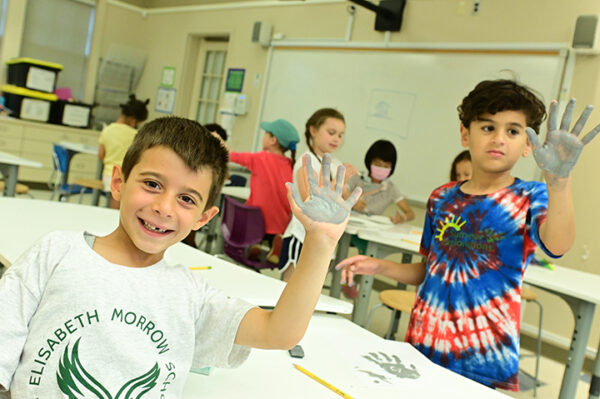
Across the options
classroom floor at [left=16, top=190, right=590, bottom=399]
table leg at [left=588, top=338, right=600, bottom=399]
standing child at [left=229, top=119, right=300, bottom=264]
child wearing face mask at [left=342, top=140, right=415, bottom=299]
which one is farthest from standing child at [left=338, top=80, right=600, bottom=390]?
child wearing face mask at [left=342, top=140, right=415, bottom=299]

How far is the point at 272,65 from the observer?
600cm

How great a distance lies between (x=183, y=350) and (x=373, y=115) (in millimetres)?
4411

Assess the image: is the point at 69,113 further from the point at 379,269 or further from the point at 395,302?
the point at 379,269

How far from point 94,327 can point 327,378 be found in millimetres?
454

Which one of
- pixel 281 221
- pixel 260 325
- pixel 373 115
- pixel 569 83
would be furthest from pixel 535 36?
pixel 260 325

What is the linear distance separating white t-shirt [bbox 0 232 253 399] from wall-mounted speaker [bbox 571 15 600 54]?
147 inches

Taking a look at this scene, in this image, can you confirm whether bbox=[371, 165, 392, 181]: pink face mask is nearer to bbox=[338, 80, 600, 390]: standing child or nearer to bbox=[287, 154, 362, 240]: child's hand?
bbox=[338, 80, 600, 390]: standing child

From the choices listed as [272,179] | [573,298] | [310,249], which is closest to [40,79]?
[272,179]

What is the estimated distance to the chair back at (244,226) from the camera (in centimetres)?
296

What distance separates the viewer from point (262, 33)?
6.00 m

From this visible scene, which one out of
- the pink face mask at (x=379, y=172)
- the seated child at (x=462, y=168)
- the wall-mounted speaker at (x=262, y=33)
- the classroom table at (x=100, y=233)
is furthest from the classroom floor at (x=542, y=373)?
the wall-mounted speaker at (x=262, y=33)

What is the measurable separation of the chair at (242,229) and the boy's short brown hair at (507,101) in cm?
183

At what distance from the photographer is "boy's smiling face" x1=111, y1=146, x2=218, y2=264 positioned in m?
0.84

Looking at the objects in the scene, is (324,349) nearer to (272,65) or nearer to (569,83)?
(569,83)
